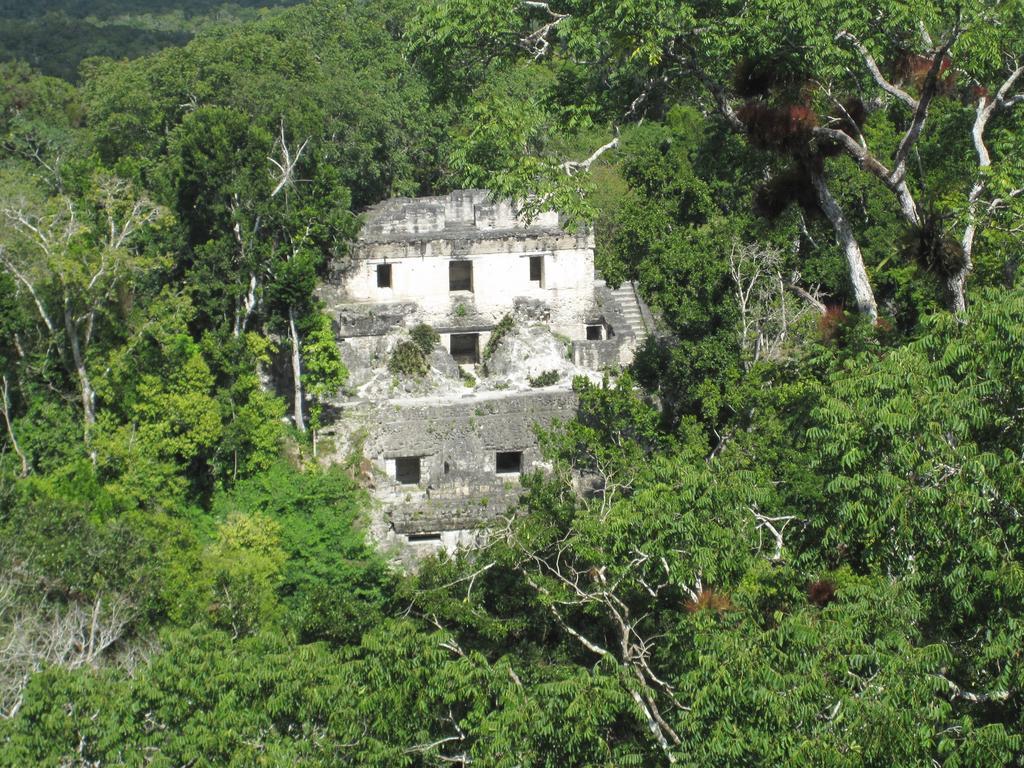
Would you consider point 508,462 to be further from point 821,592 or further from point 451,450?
point 821,592

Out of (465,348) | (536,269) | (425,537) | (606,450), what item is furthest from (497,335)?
(606,450)

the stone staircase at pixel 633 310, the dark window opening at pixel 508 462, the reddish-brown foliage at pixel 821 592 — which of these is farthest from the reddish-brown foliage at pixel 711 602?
the stone staircase at pixel 633 310

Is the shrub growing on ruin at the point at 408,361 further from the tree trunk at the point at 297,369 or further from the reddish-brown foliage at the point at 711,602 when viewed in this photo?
the reddish-brown foliage at the point at 711,602

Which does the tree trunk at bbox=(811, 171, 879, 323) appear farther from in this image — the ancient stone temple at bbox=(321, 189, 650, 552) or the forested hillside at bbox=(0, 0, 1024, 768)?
the ancient stone temple at bbox=(321, 189, 650, 552)

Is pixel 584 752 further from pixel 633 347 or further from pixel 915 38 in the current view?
pixel 633 347

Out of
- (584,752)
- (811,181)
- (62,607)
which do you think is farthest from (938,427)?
(62,607)

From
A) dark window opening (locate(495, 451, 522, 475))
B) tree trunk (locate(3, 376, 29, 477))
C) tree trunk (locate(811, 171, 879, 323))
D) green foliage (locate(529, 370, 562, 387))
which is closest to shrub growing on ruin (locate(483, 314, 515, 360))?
green foliage (locate(529, 370, 562, 387))
